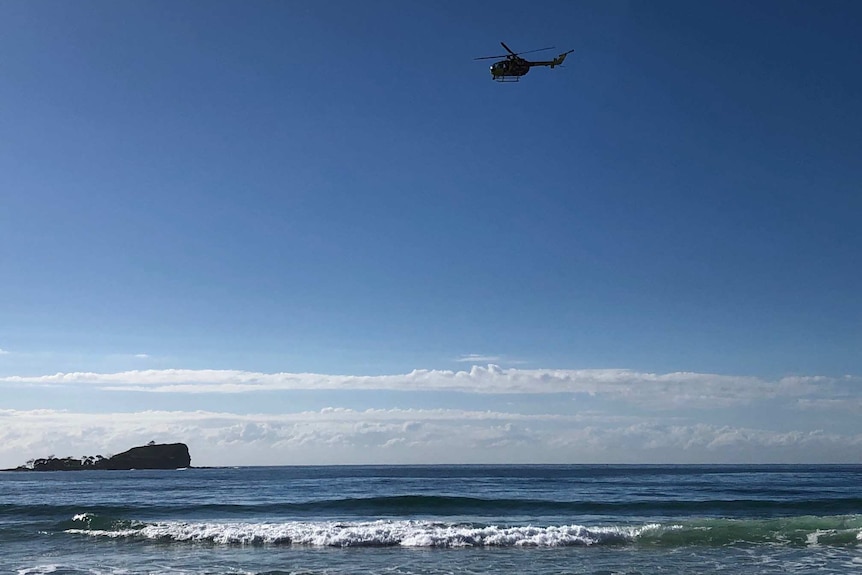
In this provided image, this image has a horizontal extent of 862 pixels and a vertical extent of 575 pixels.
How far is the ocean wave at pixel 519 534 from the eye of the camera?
74.9 feet

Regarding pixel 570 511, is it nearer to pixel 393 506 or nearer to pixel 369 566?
pixel 393 506

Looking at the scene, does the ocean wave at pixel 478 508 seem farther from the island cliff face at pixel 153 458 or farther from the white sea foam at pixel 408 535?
the island cliff face at pixel 153 458

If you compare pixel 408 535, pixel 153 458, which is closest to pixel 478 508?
pixel 408 535

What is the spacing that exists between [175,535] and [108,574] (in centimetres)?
787

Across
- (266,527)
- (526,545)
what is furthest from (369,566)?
(266,527)

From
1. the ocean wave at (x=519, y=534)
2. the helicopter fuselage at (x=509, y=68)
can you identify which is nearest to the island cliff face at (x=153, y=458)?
the ocean wave at (x=519, y=534)

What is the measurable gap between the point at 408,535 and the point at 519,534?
4125 mm

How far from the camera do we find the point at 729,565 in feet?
60.6

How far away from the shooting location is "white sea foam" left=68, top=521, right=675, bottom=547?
2288cm

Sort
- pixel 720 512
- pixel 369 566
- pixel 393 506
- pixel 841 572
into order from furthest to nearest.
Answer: pixel 393 506 → pixel 720 512 → pixel 369 566 → pixel 841 572

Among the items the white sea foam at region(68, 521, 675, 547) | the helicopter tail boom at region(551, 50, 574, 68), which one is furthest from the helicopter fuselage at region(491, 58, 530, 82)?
the white sea foam at region(68, 521, 675, 547)

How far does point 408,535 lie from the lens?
77.3ft

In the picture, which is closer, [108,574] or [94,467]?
[108,574]

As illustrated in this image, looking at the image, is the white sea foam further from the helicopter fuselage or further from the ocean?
the helicopter fuselage
